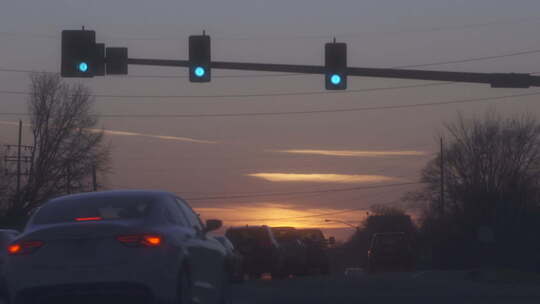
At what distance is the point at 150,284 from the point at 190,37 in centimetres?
1263

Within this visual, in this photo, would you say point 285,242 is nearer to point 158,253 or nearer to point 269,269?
point 269,269

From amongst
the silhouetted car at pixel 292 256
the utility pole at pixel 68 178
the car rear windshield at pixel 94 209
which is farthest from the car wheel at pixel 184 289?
the utility pole at pixel 68 178

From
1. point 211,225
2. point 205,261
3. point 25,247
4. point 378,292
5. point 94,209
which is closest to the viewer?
point 25,247

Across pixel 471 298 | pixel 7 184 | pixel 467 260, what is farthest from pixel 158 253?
pixel 7 184

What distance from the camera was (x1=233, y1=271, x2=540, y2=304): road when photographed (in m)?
16.5

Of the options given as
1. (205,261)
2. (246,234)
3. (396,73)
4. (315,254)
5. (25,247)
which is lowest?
(315,254)

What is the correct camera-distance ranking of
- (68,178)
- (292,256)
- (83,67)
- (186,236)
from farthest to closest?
1. (68,178)
2. (292,256)
3. (83,67)
4. (186,236)

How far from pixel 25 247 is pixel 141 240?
1.24 m

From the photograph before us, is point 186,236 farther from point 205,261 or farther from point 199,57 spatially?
point 199,57

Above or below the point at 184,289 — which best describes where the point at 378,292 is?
below

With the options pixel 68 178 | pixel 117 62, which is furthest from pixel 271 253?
pixel 68 178

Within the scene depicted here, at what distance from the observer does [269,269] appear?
2709 centimetres

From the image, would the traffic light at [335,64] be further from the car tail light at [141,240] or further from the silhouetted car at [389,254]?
the silhouetted car at [389,254]

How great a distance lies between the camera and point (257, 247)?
27.0 metres
